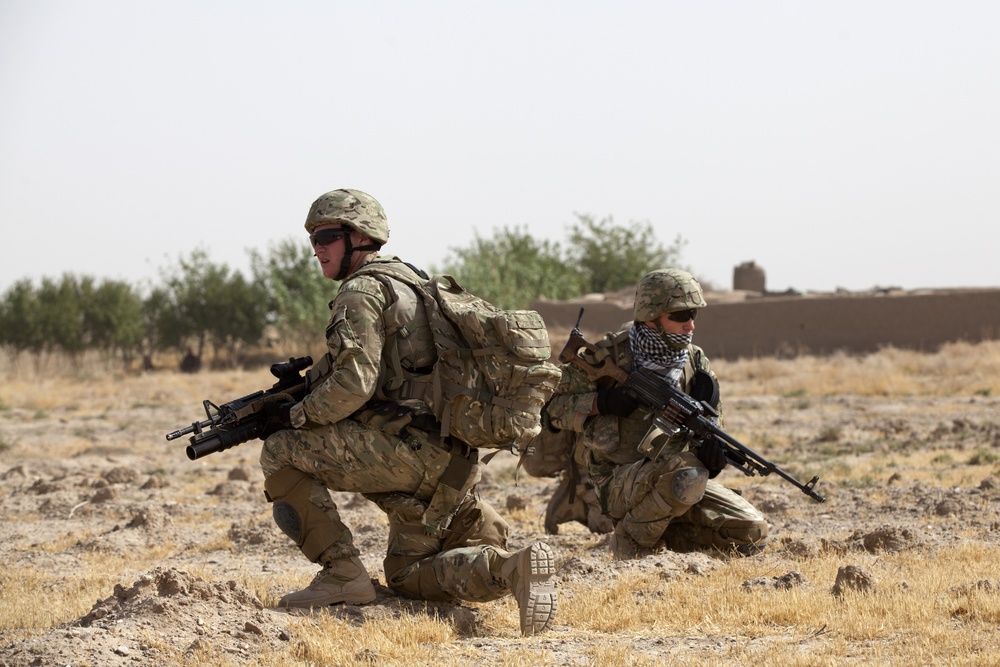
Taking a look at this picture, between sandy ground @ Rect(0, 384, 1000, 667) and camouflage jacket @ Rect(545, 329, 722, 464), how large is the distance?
2.05 feet

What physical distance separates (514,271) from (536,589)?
125ft

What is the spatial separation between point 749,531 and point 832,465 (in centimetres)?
459

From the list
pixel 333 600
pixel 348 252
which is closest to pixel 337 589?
pixel 333 600

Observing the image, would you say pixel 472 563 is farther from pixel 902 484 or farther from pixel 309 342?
pixel 309 342

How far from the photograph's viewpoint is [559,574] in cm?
656

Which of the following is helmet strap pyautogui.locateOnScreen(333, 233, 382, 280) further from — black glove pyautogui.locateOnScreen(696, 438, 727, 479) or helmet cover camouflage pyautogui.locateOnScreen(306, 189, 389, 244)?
black glove pyautogui.locateOnScreen(696, 438, 727, 479)

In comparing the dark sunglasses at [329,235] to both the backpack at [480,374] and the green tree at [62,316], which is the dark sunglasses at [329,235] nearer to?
the backpack at [480,374]

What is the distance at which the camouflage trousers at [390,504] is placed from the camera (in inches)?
217

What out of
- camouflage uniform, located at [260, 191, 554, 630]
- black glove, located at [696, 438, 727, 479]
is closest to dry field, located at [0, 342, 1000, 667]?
camouflage uniform, located at [260, 191, 554, 630]

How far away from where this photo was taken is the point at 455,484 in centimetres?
562

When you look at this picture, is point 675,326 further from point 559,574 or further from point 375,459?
point 375,459

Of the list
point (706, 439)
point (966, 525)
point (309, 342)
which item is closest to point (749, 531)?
point (706, 439)

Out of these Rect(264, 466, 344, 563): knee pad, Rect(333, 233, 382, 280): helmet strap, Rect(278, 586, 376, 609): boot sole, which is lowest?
Rect(278, 586, 376, 609): boot sole

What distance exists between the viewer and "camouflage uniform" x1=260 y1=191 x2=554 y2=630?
5379mm
